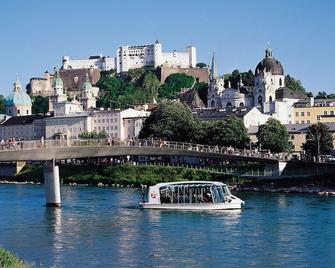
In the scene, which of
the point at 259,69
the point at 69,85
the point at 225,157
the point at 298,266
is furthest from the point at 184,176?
the point at 69,85

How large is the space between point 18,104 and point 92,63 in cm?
3512

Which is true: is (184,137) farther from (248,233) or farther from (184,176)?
(248,233)

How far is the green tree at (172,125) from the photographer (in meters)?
89.7

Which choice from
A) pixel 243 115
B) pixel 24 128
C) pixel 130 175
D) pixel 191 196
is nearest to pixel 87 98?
pixel 24 128

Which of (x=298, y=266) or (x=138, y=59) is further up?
(x=138, y=59)

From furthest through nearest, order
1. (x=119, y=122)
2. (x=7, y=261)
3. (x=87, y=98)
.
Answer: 1. (x=87, y=98)
2. (x=119, y=122)
3. (x=7, y=261)

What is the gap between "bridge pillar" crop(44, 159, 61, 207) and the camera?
53469 millimetres

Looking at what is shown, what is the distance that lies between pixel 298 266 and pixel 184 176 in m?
47.6

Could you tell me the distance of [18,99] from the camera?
160 metres

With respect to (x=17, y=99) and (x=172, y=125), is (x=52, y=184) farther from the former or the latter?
(x=17, y=99)

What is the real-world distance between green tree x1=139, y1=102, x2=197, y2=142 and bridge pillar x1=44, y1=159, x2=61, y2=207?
35.5m

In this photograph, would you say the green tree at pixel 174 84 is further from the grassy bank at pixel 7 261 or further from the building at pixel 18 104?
the grassy bank at pixel 7 261

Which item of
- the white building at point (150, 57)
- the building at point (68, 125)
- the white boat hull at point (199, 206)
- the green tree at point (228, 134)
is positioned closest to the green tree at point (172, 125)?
the green tree at point (228, 134)

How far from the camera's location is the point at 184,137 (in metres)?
90.3
